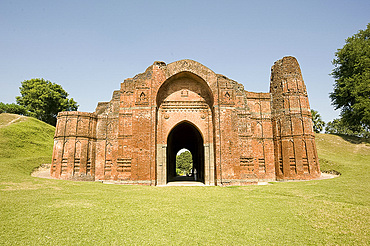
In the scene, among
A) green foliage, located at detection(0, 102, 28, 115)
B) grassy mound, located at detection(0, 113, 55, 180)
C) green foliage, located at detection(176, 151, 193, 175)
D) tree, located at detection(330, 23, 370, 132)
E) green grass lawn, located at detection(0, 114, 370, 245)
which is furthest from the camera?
green foliage, located at detection(176, 151, 193, 175)

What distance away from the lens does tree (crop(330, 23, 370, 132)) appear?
2386 centimetres

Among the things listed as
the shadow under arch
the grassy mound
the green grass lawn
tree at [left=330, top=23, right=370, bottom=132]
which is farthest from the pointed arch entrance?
tree at [left=330, top=23, right=370, bottom=132]

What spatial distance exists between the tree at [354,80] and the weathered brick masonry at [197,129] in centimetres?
1051

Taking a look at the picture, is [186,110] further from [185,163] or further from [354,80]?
[185,163]

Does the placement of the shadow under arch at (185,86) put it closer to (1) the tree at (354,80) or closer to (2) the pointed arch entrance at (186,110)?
(2) the pointed arch entrance at (186,110)

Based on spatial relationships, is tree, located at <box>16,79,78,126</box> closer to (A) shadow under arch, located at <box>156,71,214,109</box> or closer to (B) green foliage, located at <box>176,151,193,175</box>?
(B) green foliage, located at <box>176,151,193,175</box>

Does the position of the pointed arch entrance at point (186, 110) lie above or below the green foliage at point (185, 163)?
above

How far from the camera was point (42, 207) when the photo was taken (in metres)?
7.41

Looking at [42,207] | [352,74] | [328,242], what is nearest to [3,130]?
[42,207]

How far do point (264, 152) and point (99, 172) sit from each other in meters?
11.9

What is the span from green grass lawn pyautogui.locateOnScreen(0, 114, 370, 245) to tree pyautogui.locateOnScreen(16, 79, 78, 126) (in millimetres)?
31144

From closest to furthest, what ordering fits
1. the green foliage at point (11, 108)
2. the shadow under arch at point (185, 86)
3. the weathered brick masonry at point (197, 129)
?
1. the weathered brick masonry at point (197, 129)
2. the shadow under arch at point (185, 86)
3. the green foliage at point (11, 108)

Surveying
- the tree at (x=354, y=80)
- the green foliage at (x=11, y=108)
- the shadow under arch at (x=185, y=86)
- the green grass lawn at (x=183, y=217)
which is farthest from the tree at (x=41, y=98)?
the tree at (x=354, y=80)

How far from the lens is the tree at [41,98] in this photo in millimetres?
38438
